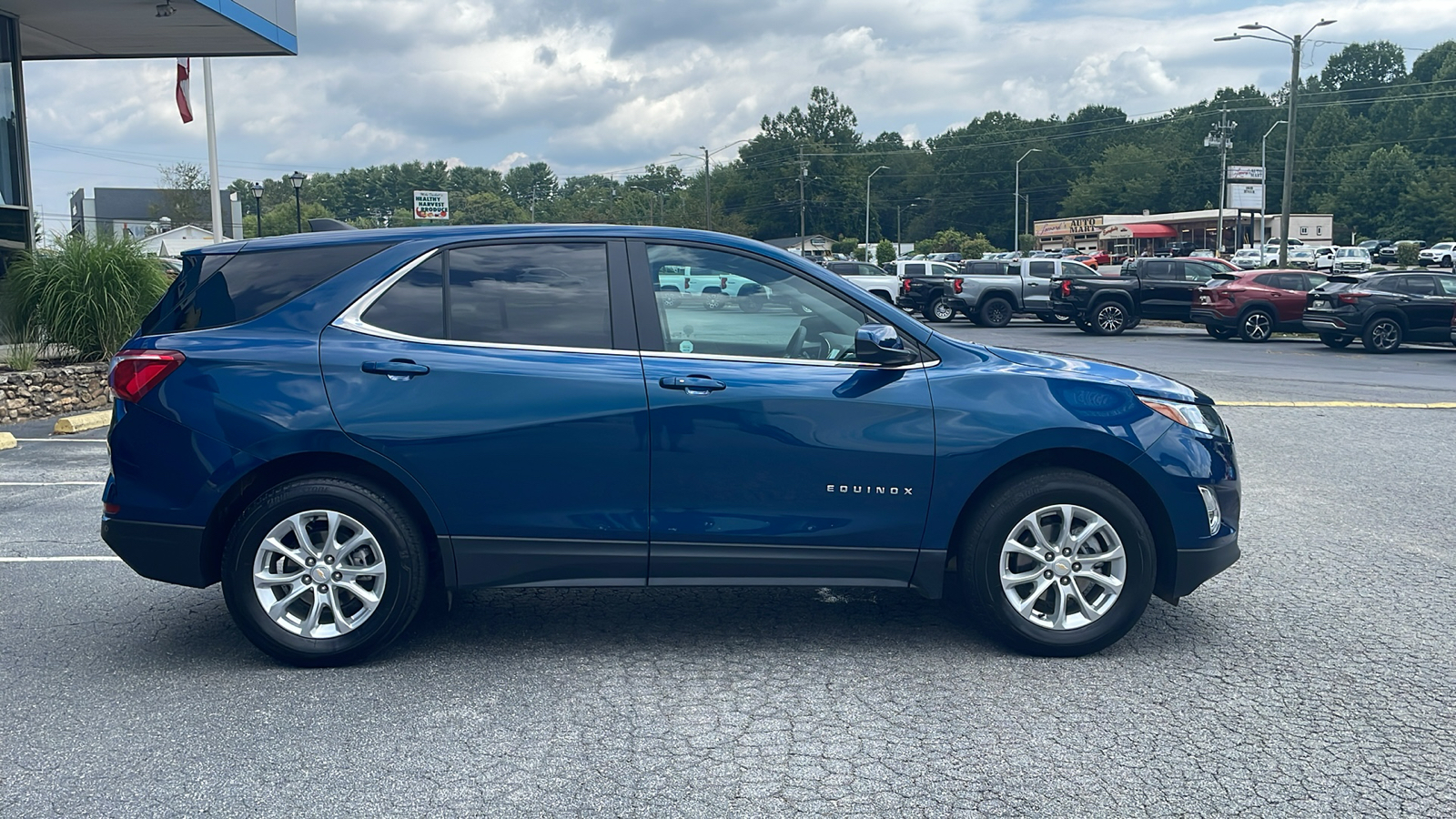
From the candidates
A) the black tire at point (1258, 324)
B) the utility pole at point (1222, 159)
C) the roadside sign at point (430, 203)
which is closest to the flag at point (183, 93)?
the black tire at point (1258, 324)

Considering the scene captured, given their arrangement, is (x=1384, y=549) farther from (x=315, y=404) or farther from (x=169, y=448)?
(x=169, y=448)

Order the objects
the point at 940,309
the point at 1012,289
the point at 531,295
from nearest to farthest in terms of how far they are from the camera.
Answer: the point at 531,295
the point at 1012,289
the point at 940,309

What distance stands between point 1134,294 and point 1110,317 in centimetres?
79

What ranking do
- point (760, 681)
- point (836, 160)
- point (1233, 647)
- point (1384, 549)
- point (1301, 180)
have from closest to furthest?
1. point (760, 681)
2. point (1233, 647)
3. point (1384, 549)
4. point (1301, 180)
5. point (836, 160)

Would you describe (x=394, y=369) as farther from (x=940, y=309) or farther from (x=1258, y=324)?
(x=940, y=309)

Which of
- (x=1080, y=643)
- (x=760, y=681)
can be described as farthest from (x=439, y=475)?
(x=1080, y=643)

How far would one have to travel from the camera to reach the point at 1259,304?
84.2ft

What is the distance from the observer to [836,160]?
143125 mm

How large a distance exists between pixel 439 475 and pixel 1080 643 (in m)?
2.67

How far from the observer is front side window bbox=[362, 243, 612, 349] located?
480 centimetres

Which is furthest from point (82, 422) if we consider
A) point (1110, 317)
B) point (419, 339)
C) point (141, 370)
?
point (1110, 317)

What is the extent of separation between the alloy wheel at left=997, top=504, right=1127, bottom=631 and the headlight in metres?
0.54

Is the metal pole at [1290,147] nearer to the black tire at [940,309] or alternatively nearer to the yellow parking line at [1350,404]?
the black tire at [940,309]

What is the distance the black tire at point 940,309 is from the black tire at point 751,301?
26379 mm
